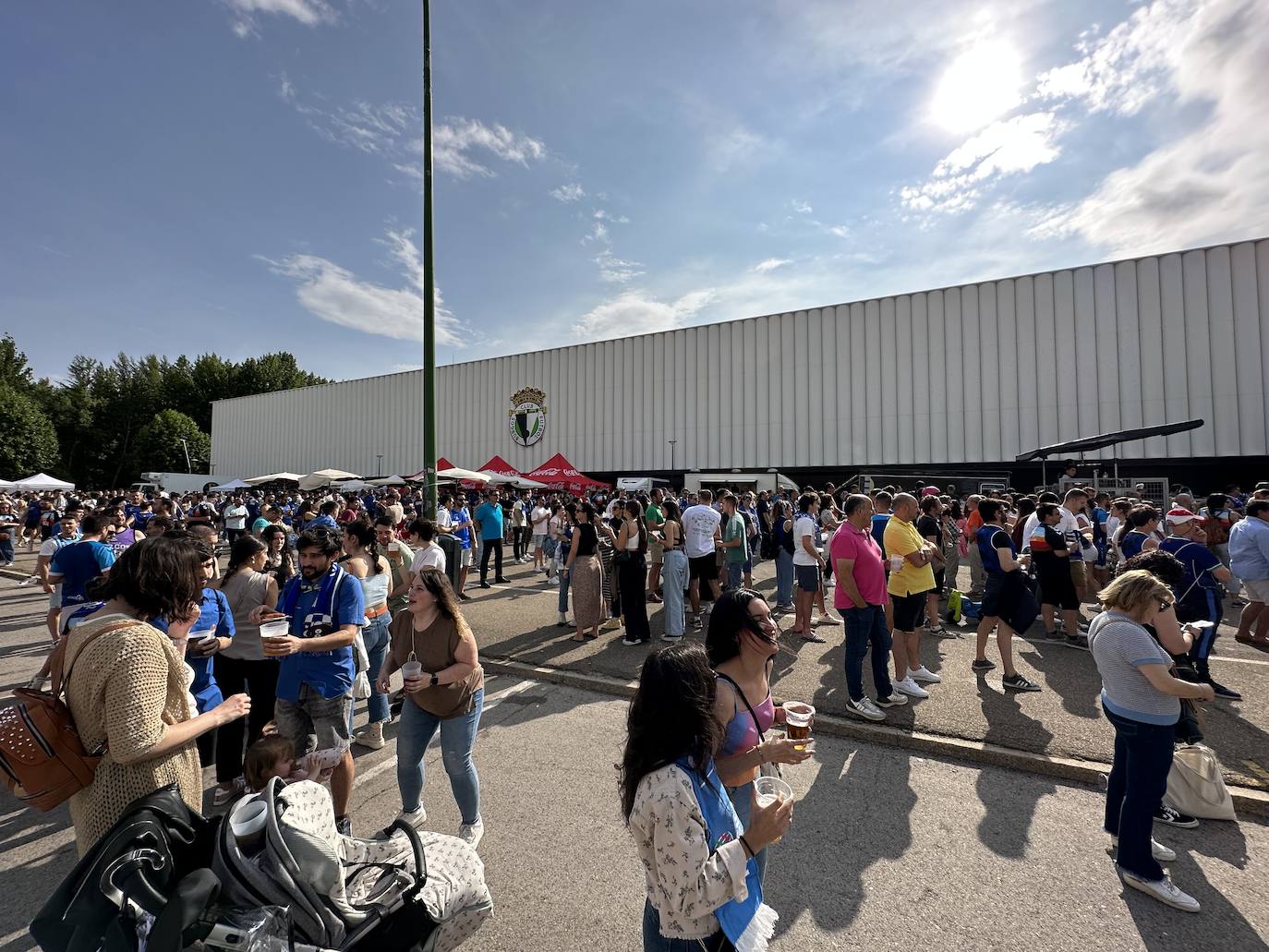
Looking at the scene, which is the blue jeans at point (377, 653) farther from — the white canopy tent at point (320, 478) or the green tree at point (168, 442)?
the green tree at point (168, 442)

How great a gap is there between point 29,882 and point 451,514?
9.62 m

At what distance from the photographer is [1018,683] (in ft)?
18.1

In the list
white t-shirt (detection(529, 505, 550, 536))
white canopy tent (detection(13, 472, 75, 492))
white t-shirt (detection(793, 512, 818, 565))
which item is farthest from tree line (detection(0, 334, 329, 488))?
white t-shirt (detection(793, 512, 818, 565))

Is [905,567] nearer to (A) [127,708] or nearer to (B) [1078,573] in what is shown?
(B) [1078,573]

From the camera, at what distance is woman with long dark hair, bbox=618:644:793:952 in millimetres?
1586

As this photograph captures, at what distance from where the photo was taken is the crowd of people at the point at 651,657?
1.72 metres

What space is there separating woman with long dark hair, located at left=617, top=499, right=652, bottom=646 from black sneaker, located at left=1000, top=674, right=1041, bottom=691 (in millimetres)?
3954

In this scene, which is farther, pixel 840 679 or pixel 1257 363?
pixel 1257 363

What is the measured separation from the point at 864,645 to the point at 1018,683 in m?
1.79

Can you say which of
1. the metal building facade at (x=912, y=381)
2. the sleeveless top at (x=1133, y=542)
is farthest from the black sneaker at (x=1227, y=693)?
the metal building facade at (x=912, y=381)

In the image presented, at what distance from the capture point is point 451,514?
12.5m

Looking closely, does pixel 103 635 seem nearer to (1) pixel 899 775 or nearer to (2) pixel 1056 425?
(1) pixel 899 775

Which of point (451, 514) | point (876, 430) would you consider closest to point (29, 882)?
point (451, 514)

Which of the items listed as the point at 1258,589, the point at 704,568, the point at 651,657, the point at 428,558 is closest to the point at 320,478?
the point at 428,558
